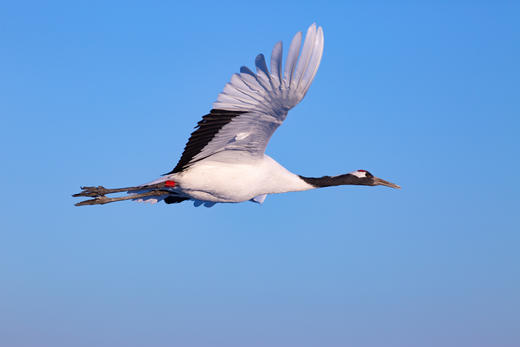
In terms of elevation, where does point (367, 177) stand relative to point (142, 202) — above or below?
above

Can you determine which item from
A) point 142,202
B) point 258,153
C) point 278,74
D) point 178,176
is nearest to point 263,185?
point 258,153

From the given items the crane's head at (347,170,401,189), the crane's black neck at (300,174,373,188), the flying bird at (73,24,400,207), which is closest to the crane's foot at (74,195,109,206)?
the flying bird at (73,24,400,207)

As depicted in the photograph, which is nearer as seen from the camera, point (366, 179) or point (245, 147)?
point (245, 147)

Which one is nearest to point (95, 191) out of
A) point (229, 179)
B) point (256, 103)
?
point (229, 179)

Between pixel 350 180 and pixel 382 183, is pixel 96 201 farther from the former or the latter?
pixel 382 183

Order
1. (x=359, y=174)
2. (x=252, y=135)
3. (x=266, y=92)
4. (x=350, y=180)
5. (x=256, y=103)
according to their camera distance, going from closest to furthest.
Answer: (x=266, y=92), (x=256, y=103), (x=252, y=135), (x=350, y=180), (x=359, y=174)

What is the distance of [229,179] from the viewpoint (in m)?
11.5

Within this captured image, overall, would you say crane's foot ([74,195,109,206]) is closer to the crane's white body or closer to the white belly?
the crane's white body

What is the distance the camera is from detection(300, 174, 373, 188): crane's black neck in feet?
42.8

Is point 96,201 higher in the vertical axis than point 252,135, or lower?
lower

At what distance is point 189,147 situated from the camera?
10.7 m

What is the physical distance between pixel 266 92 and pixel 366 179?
5877mm

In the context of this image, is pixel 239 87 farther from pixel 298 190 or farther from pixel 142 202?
pixel 142 202

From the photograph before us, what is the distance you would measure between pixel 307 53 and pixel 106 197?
20.4 feet
